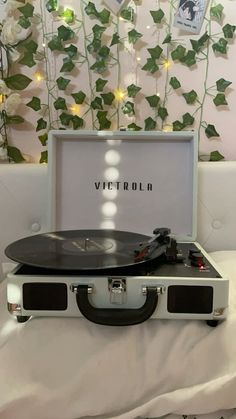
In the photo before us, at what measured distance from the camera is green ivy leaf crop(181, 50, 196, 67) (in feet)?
4.31

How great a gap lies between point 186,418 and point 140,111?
0.99 m

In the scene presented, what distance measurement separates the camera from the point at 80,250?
879mm

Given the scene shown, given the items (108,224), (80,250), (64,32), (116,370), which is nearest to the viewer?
(116,370)

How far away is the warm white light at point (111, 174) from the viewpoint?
1.19m

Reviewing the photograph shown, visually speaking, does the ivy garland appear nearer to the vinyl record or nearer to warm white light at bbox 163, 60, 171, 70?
warm white light at bbox 163, 60, 171, 70

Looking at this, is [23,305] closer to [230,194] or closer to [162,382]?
[162,382]

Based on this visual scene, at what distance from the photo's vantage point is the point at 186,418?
0.67 meters

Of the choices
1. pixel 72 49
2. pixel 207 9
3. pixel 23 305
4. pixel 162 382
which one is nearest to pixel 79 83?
pixel 72 49

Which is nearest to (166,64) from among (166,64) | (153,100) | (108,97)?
(166,64)

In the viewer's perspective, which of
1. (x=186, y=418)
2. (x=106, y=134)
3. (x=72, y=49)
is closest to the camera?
(x=186, y=418)

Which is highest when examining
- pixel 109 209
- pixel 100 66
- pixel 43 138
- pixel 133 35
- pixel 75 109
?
pixel 133 35

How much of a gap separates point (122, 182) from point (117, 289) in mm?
515

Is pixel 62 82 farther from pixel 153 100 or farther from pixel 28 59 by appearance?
pixel 153 100

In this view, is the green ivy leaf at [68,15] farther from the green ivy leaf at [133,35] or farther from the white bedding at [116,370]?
the white bedding at [116,370]
